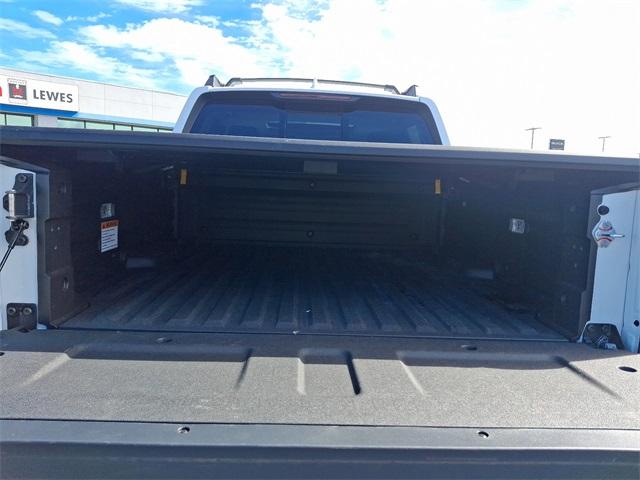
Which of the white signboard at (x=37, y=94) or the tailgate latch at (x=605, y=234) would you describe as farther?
the white signboard at (x=37, y=94)

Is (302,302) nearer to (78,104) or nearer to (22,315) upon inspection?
(22,315)

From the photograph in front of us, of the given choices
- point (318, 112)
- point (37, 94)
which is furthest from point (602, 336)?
point (37, 94)

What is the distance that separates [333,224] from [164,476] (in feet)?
9.75

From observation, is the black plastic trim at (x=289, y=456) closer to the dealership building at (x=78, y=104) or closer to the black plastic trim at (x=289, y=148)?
the black plastic trim at (x=289, y=148)

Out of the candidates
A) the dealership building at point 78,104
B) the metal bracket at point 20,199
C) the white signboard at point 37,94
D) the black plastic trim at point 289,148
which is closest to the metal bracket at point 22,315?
the metal bracket at point 20,199

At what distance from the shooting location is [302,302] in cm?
317

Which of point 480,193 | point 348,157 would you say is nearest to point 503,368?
point 348,157

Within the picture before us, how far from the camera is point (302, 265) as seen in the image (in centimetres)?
442

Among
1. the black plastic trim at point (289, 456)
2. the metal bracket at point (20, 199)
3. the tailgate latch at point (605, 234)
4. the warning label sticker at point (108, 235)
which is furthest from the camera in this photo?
the warning label sticker at point (108, 235)

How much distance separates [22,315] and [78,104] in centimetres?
2711

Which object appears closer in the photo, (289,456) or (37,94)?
(289,456)

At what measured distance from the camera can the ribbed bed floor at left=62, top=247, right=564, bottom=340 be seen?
104 inches

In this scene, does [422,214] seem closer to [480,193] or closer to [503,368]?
[480,193]

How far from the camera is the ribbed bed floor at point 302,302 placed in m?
2.65
